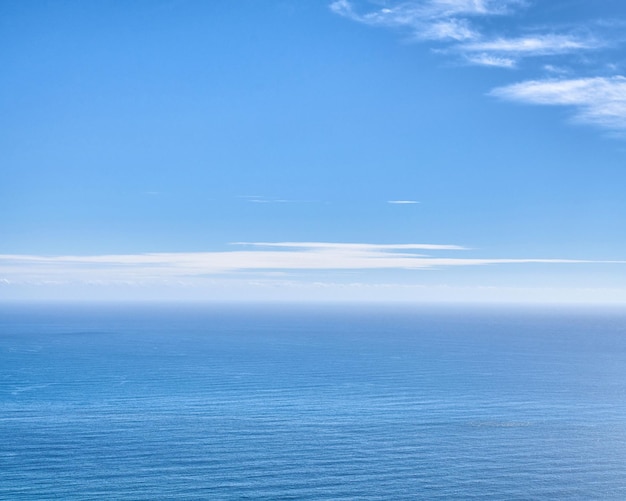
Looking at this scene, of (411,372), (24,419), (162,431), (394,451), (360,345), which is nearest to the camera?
(394,451)

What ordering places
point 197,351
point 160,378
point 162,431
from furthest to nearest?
point 197,351 → point 160,378 → point 162,431

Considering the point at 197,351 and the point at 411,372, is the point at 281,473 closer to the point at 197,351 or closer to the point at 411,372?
the point at 411,372

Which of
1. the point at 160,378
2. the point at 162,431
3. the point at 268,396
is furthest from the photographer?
the point at 160,378

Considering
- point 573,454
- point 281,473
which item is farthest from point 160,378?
point 573,454

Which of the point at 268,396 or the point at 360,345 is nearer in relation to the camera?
the point at 268,396

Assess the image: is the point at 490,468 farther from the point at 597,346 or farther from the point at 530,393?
the point at 597,346

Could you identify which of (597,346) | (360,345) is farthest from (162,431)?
(597,346)
